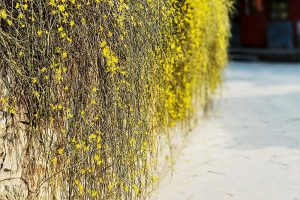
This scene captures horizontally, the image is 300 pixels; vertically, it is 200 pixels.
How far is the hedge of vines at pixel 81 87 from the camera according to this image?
9.98 feet

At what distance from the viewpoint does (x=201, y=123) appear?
662cm

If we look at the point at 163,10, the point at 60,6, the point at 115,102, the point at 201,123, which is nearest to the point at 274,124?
the point at 201,123

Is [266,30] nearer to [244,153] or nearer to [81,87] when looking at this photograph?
[244,153]

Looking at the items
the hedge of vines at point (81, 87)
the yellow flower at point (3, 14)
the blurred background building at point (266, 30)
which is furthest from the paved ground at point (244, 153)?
the blurred background building at point (266, 30)

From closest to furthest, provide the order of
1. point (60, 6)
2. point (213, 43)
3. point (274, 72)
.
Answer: point (60, 6) → point (213, 43) → point (274, 72)

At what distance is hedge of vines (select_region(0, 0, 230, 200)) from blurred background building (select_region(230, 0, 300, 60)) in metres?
9.89

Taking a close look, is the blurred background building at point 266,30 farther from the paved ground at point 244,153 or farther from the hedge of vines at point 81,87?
the hedge of vines at point 81,87

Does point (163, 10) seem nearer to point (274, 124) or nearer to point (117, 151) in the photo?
point (117, 151)

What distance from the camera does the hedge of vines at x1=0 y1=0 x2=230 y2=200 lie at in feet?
9.98

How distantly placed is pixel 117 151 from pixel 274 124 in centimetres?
364

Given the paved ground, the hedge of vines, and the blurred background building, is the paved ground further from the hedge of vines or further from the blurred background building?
the blurred background building

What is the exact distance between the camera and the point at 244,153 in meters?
5.32

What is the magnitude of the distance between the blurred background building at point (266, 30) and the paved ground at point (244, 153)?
14.3 ft

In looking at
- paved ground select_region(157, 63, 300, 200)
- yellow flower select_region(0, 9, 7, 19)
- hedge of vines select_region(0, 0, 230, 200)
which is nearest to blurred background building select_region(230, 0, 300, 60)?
paved ground select_region(157, 63, 300, 200)
